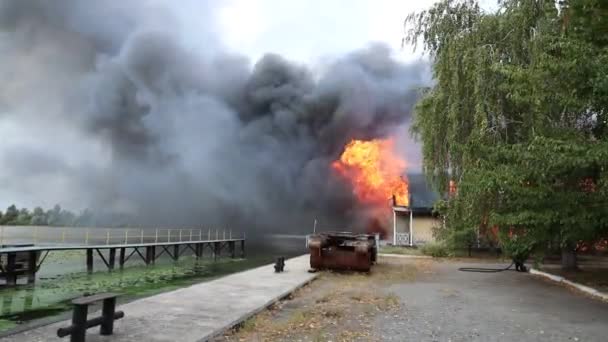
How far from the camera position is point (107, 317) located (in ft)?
21.2

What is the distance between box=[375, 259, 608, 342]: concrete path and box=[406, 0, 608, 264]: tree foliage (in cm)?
159

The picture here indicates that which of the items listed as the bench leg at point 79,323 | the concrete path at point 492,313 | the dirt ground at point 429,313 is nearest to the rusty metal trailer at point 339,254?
the dirt ground at point 429,313

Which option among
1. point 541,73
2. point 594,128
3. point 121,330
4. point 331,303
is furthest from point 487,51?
point 121,330

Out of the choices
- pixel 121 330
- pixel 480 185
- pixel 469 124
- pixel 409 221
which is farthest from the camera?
pixel 409 221

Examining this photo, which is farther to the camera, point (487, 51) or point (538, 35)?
point (487, 51)

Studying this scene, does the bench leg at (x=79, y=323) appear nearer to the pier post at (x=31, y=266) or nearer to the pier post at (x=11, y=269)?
the pier post at (x=11, y=269)

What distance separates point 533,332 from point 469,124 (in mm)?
9844

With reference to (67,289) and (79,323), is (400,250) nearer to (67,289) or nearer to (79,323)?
(67,289)

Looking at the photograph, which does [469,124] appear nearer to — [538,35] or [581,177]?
[538,35]

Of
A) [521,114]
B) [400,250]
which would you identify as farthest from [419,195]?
[521,114]

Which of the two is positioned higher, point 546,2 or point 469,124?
point 546,2

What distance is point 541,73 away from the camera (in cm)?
970

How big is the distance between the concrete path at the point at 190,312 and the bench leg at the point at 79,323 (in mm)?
416

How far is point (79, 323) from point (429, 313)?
20.3 ft
